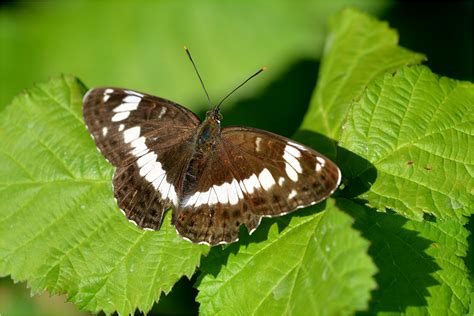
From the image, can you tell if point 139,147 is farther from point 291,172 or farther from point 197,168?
point 291,172

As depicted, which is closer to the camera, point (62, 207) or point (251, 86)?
point (62, 207)

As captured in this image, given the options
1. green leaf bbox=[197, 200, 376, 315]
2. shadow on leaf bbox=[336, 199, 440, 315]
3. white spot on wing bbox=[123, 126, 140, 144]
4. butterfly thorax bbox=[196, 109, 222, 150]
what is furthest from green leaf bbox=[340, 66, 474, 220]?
white spot on wing bbox=[123, 126, 140, 144]

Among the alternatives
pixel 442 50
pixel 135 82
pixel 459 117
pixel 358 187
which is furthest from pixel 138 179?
pixel 442 50

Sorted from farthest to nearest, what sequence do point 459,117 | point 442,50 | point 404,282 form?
point 442,50, point 459,117, point 404,282

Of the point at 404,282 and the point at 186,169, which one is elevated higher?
the point at 186,169

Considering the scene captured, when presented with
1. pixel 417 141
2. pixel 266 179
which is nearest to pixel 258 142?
pixel 266 179

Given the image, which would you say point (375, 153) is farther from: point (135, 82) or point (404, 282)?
point (135, 82)
